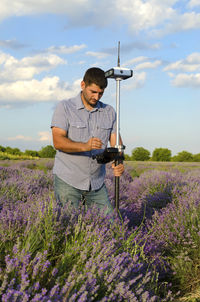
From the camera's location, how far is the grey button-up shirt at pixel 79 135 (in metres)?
3.91

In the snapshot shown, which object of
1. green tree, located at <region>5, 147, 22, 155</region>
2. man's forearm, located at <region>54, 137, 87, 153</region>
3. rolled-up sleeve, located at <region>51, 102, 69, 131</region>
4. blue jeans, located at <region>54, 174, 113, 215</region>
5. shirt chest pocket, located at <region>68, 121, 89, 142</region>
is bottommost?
blue jeans, located at <region>54, 174, 113, 215</region>

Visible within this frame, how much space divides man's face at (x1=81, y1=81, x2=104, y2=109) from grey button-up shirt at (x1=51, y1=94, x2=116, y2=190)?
0.47ft

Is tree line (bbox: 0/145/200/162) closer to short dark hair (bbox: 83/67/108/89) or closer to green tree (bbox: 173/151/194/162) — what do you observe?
green tree (bbox: 173/151/194/162)

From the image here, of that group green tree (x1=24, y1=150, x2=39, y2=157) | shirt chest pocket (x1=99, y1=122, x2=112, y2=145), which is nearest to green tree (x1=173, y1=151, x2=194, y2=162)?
green tree (x1=24, y1=150, x2=39, y2=157)

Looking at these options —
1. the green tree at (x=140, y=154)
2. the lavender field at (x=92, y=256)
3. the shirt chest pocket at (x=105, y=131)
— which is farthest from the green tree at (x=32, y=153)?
the shirt chest pocket at (x=105, y=131)

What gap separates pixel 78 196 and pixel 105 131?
83 centimetres

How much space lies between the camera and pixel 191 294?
11.9ft

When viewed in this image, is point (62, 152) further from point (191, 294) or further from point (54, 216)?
point (191, 294)

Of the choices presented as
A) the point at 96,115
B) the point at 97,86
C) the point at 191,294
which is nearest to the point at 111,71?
the point at 97,86

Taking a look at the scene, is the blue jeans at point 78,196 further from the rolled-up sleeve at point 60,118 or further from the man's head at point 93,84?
the man's head at point 93,84

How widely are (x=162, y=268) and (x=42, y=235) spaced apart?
1417 mm

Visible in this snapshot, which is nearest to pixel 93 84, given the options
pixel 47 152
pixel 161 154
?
pixel 161 154

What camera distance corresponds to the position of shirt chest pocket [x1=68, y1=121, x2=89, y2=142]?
401 cm

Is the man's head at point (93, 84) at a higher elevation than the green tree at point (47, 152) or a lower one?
higher
